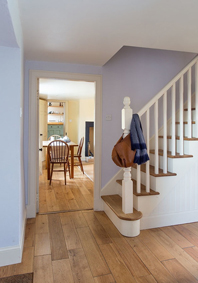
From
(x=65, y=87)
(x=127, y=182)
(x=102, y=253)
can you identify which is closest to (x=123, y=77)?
(x=127, y=182)

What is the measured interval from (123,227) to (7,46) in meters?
2.16

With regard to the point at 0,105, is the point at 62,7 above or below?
above

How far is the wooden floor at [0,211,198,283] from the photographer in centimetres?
172

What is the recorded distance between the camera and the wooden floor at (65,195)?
3227 mm

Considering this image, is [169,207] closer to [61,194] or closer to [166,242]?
[166,242]

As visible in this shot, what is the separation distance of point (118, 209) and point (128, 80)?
74.3 inches

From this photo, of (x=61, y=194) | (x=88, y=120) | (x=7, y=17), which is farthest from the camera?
(x=88, y=120)

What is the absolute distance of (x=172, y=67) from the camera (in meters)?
3.41

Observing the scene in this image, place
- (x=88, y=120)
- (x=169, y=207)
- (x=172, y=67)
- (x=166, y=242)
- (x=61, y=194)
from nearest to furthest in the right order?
(x=166, y=242) → (x=169, y=207) → (x=172, y=67) → (x=61, y=194) → (x=88, y=120)

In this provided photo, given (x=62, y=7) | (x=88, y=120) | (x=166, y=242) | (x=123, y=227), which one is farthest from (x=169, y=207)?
(x=88, y=120)

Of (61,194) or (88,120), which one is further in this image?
(88,120)

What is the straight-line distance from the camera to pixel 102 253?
6.68 feet

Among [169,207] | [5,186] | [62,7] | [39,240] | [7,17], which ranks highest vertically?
[62,7]

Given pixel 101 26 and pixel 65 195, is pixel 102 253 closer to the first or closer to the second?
pixel 65 195
